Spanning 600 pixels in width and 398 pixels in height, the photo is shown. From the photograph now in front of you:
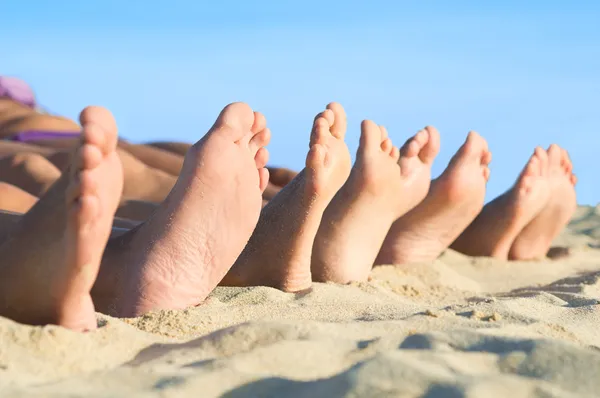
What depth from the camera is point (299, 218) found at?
2.06 m

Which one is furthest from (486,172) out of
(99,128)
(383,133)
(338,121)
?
(99,128)

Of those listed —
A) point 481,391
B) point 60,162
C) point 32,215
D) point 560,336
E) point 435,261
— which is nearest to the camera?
point 481,391

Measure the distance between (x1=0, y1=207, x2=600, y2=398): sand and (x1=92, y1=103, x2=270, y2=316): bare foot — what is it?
74mm

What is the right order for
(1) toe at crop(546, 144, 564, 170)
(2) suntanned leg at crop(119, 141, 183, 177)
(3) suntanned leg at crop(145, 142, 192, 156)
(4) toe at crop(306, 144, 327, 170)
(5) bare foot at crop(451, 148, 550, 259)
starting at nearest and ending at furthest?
1. (4) toe at crop(306, 144, 327, 170)
2. (5) bare foot at crop(451, 148, 550, 259)
3. (1) toe at crop(546, 144, 564, 170)
4. (2) suntanned leg at crop(119, 141, 183, 177)
5. (3) suntanned leg at crop(145, 142, 192, 156)

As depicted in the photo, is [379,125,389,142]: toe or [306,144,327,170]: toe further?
[379,125,389,142]: toe

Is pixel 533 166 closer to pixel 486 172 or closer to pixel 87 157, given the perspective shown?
pixel 486 172

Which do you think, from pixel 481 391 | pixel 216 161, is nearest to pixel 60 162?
pixel 216 161

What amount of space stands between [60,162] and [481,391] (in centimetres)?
272

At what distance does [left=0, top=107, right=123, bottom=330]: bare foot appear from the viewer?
1267mm

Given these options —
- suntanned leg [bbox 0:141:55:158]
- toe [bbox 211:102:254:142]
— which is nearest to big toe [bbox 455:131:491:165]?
toe [bbox 211:102:254:142]

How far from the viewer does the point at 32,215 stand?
1350mm

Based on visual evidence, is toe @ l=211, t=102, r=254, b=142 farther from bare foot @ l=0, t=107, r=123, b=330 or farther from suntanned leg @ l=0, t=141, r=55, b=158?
suntanned leg @ l=0, t=141, r=55, b=158

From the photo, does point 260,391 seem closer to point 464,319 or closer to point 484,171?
point 464,319

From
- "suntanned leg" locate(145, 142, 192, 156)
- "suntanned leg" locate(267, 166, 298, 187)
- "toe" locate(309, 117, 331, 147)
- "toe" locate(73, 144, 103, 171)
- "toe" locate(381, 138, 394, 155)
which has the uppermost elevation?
"toe" locate(309, 117, 331, 147)
